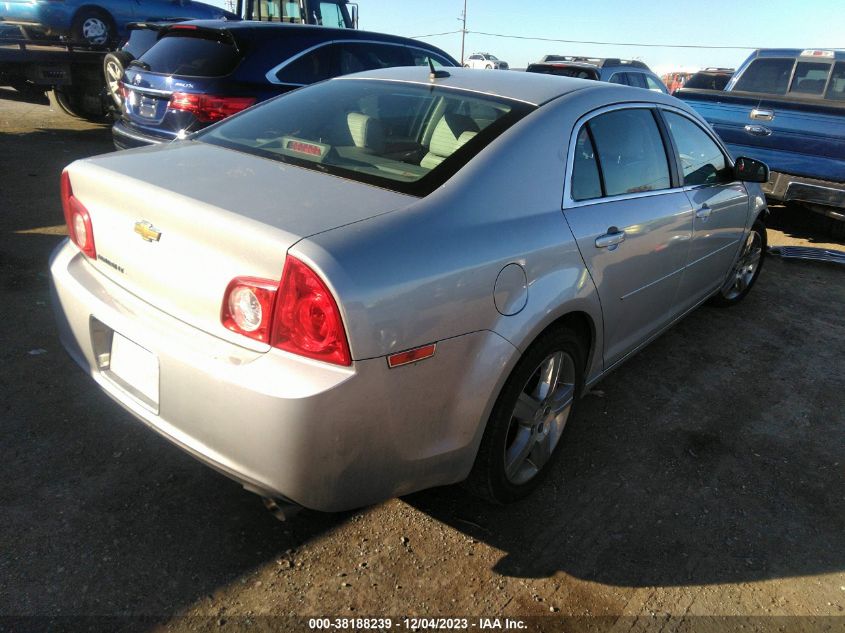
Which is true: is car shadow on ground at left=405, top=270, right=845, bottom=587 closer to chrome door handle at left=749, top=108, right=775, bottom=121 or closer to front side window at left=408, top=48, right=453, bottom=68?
chrome door handle at left=749, top=108, right=775, bottom=121

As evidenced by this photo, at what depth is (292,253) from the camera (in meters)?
1.72

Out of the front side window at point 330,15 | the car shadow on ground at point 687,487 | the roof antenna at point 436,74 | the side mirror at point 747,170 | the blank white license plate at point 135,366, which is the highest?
the front side window at point 330,15

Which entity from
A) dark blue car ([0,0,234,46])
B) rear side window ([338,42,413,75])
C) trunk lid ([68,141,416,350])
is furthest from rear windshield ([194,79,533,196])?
dark blue car ([0,0,234,46])

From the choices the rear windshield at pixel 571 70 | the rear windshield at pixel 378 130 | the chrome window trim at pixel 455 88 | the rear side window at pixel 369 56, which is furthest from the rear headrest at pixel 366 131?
the rear windshield at pixel 571 70

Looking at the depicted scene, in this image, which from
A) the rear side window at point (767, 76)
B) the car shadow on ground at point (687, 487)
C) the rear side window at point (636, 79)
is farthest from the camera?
the rear side window at point (636, 79)

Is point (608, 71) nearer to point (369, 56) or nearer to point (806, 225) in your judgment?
point (806, 225)

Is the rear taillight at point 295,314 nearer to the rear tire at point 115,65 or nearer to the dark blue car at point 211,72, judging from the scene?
the dark blue car at point 211,72

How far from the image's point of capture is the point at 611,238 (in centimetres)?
264

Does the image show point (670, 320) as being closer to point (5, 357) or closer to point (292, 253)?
point (292, 253)

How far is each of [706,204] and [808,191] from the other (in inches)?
135

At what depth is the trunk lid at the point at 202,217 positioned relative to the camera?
1.83 m

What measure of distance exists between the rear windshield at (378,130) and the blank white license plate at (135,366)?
88cm

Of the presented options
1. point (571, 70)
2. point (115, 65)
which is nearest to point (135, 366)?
point (115, 65)

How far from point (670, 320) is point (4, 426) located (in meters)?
3.37
